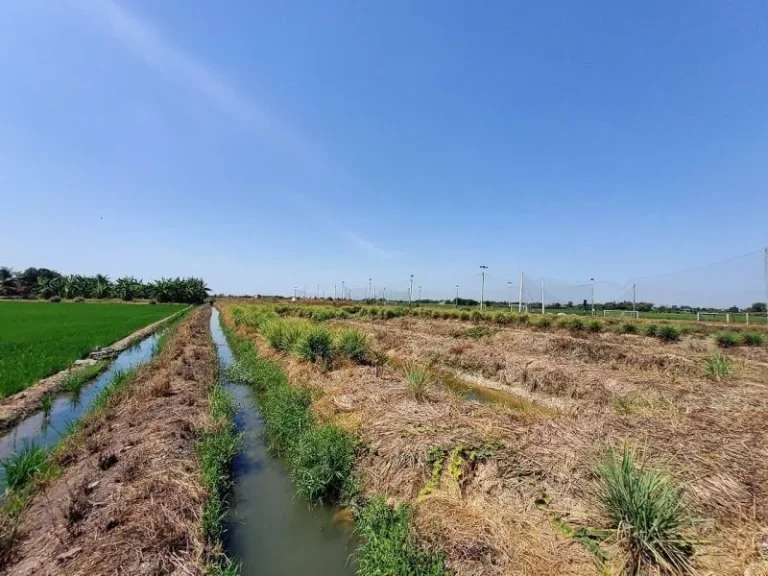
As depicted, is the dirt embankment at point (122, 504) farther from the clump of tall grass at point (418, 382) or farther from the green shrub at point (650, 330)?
the green shrub at point (650, 330)

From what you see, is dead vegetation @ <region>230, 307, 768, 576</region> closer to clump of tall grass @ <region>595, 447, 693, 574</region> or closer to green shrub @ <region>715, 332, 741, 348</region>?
clump of tall grass @ <region>595, 447, 693, 574</region>

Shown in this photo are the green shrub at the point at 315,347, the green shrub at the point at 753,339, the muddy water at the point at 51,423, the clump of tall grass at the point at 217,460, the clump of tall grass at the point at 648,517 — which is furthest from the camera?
the green shrub at the point at 753,339

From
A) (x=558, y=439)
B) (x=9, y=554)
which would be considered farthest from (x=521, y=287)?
(x=9, y=554)

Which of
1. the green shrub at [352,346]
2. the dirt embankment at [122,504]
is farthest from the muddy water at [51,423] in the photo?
the green shrub at [352,346]

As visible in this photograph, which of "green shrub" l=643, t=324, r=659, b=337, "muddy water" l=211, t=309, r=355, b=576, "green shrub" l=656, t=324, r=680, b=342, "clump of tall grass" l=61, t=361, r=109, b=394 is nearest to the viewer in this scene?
"muddy water" l=211, t=309, r=355, b=576

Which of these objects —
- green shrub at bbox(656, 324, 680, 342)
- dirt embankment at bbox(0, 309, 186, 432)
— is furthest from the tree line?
green shrub at bbox(656, 324, 680, 342)

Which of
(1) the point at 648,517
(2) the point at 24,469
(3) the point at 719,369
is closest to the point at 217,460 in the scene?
(2) the point at 24,469
